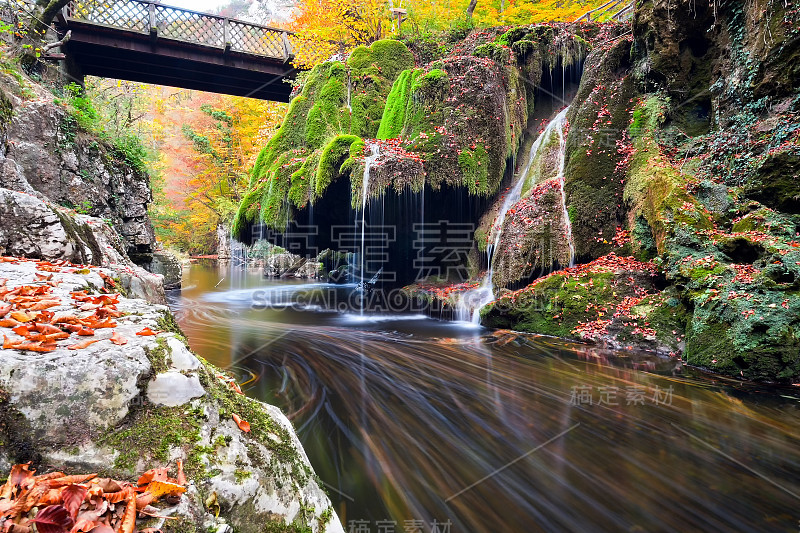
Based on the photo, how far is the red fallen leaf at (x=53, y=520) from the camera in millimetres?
991

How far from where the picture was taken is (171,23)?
1348 cm

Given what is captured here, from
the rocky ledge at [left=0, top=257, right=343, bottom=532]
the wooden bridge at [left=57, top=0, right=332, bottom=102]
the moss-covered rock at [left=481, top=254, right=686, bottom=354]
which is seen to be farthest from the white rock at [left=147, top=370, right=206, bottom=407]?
the wooden bridge at [left=57, top=0, right=332, bottom=102]

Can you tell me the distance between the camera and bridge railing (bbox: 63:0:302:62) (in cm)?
1237

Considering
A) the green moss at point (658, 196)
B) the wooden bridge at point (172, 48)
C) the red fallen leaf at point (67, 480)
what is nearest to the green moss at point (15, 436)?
the red fallen leaf at point (67, 480)

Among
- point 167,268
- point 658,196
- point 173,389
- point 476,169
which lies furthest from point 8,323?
point 167,268

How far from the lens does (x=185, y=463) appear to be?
1.35m

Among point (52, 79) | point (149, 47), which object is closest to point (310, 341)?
point (52, 79)

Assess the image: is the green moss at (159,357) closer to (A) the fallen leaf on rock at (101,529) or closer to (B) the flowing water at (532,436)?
(A) the fallen leaf on rock at (101,529)

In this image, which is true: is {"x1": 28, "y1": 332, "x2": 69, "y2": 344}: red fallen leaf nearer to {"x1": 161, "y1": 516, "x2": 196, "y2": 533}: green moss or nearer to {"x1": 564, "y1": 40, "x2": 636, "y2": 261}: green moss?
{"x1": 161, "y1": 516, "x2": 196, "y2": 533}: green moss

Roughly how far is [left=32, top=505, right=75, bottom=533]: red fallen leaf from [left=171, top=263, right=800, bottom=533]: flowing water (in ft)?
5.65

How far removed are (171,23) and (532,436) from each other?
1723 cm

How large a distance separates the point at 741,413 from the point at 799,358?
120 centimetres

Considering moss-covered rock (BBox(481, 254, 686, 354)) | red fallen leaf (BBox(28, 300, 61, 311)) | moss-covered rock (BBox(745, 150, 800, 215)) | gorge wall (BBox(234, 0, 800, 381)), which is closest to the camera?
red fallen leaf (BBox(28, 300, 61, 311))

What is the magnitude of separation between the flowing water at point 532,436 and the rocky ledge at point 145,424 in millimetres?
1108
